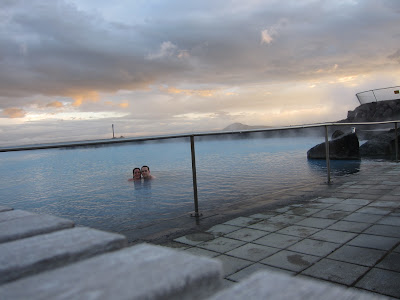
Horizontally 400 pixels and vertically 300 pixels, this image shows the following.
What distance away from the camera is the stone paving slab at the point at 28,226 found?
73 cm

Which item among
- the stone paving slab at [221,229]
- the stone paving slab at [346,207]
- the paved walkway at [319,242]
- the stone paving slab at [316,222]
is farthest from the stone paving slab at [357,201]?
the stone paving slab at [221,229]

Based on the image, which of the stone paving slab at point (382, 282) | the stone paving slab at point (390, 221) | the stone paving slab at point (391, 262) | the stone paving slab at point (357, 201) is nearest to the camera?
the stone paving slab at point (382, 282)

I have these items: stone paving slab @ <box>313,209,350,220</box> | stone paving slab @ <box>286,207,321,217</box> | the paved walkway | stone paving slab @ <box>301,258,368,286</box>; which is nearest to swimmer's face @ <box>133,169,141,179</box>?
the paved walkway

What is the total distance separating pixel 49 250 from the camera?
1.94 ft

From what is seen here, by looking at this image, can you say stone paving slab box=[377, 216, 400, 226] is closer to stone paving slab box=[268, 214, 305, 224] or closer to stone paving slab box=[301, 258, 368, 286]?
stone paving slab box=[268, 214, 305, 224]

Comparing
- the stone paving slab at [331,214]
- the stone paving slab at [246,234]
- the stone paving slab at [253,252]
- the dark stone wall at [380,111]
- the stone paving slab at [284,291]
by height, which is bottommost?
the stone paving slab at [331,214]

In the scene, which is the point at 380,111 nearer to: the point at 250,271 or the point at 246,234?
the point at 246,234

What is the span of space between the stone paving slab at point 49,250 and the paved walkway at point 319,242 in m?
1.51

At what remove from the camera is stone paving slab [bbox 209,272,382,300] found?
0.42m

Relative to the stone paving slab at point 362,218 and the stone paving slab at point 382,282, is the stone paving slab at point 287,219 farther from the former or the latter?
the stone paving slab at point 382,282

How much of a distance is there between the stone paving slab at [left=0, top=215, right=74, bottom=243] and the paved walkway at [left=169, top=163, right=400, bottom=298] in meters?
1.41

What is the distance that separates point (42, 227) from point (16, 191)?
44.3ft

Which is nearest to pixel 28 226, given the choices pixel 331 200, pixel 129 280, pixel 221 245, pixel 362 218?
pixel 129 280

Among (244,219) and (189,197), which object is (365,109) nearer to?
(189,197)
